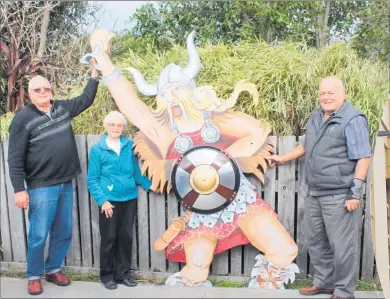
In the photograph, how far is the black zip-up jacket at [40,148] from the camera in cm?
379

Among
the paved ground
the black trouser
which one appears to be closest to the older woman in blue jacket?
the black trouser

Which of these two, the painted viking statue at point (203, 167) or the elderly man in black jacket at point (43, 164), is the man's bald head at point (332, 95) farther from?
the elderly man in black jacket at point (43, 164)

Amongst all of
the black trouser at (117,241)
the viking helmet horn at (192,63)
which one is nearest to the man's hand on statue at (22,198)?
the black trouser at (117,241)

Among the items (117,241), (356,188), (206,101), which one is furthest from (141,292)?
(356,188)

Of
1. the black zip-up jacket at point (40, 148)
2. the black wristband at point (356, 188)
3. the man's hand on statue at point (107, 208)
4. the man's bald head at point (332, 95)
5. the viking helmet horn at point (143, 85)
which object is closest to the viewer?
the black wristband at point (356, 188)

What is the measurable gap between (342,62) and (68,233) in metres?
2.97

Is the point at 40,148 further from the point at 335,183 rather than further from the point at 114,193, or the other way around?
the point at 335,183

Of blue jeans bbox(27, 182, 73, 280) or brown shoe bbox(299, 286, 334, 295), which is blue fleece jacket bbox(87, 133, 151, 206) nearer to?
blue jeans bbox(27, 182, 73, 280)

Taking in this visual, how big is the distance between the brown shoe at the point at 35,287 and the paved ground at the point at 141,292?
38mm

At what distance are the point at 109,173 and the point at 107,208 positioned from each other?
0.98 ft

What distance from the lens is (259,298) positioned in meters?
3.82

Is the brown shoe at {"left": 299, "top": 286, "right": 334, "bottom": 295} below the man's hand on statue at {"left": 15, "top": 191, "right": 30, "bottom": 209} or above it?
below

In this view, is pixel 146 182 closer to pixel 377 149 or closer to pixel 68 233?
pixel 68 233

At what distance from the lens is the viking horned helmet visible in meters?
4.02
